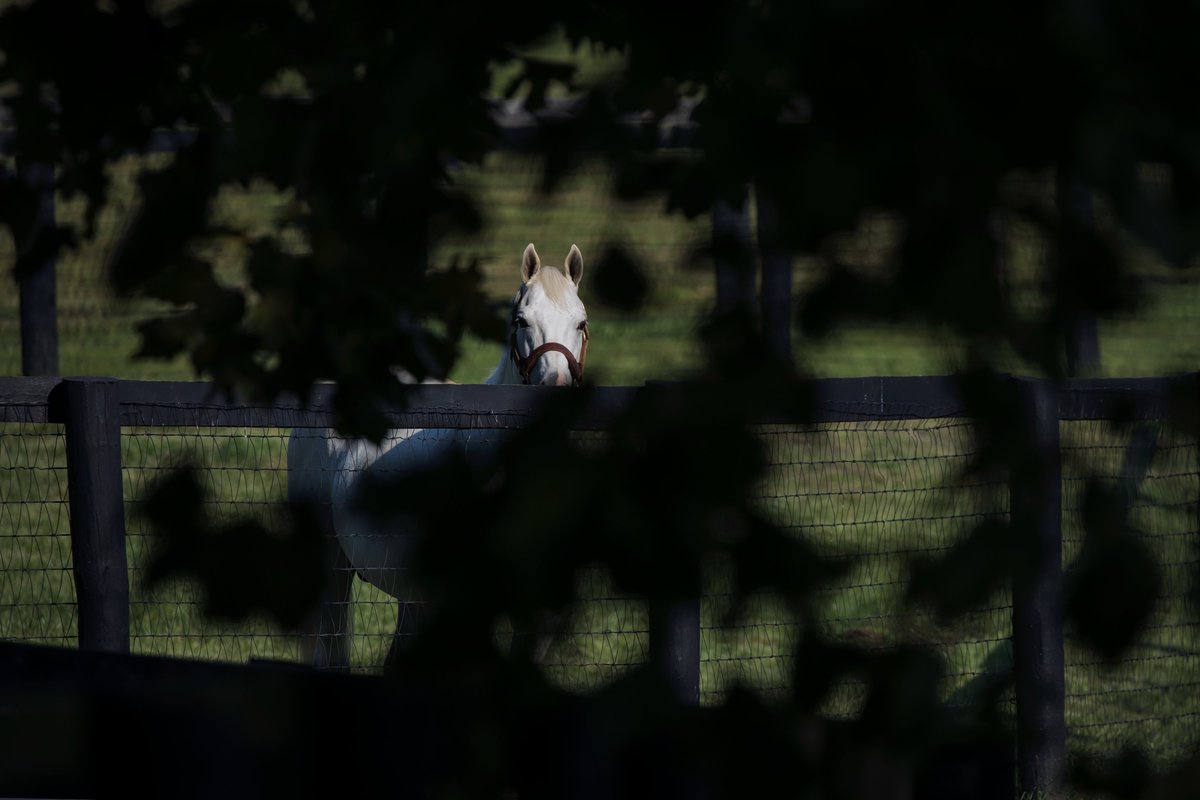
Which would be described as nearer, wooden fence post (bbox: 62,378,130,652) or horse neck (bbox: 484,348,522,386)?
wooden fence post (bbox: 62,378,130,652)

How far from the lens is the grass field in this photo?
1.15 m

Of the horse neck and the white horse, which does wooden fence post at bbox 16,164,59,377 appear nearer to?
the white horse

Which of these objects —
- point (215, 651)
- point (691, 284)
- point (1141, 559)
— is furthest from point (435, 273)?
point (215, 651)

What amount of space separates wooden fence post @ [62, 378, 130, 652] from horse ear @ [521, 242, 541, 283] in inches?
97.8

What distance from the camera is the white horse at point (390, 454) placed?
5320mm

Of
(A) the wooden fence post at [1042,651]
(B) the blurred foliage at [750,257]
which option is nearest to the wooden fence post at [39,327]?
(A) the wooden fence post at [1042,651]

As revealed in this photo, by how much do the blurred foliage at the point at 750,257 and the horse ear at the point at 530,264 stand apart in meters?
5.41

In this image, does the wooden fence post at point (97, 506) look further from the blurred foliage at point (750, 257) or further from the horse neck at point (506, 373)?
the blurred foliage at point (750, 257)

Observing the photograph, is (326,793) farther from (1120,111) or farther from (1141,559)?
(1120,111)

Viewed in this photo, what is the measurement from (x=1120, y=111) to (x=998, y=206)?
107 millimetres

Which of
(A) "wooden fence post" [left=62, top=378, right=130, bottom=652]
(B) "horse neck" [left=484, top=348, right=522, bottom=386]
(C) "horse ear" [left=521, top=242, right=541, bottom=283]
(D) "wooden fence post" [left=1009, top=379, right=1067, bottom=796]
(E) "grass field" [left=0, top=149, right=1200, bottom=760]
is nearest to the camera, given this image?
(E) "grass field" [left=0, top=149, right=1200, bottom=760]

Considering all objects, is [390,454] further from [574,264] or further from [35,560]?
[35,560]

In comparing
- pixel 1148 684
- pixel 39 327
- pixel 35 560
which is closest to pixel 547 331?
pixel 1148 684

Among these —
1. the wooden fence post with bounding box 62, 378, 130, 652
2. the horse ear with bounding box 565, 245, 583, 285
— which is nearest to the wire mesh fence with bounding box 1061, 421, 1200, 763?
the horse ear with bounding box 565, 245, 583, 285
